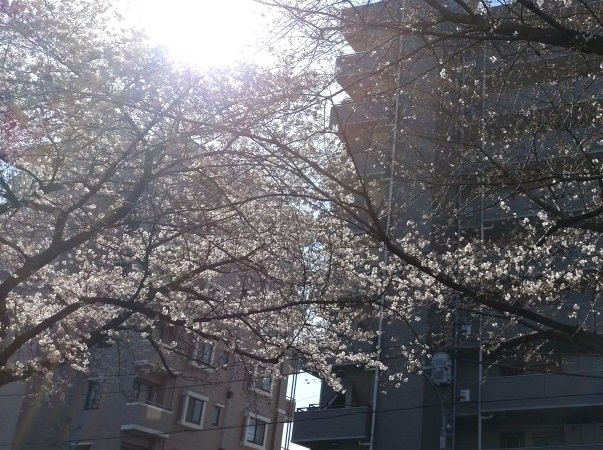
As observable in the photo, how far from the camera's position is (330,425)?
73.7 ft

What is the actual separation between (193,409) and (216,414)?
4.12ft

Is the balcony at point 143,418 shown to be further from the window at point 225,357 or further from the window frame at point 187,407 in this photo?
the window at point 225,357

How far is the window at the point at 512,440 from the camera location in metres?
21.5

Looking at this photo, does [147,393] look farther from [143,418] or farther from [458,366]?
[458,366]

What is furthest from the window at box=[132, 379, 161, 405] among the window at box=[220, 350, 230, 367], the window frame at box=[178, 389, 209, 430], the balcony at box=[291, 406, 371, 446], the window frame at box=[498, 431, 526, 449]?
the window frame at box=[498, 431, 526, 449]

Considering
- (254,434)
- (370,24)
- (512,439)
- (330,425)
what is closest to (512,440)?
(512,439)

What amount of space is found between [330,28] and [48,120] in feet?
12.2

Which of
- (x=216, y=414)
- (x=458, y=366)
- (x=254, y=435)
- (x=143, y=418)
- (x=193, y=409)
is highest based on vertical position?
(x=458, y=366)

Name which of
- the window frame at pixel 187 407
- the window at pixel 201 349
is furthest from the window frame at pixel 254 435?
the window at pixel 201 349

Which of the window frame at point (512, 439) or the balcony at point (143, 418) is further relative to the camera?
the balcony at point (143, 418)

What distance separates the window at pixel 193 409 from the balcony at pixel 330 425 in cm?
622

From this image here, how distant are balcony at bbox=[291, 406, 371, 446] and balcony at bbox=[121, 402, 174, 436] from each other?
599 centimetres

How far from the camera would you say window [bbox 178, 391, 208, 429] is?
2828 cm

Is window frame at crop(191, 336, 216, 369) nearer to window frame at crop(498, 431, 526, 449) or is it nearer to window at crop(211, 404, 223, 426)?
window at crop(211, 404, 223, 426)
